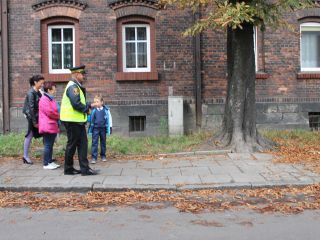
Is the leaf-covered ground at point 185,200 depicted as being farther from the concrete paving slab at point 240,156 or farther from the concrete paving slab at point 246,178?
the concrete paving slab at point 240,156

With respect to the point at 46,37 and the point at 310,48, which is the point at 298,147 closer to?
the point at 310,48

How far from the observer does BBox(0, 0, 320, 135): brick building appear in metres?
14.4

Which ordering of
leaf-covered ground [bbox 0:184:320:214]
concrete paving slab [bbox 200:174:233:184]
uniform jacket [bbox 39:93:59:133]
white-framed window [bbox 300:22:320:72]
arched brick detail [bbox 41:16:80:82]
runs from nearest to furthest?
leaf-covered ground [bbox 0:184:320:214]
concrete paving slab [bbox 200:174:233:184]
uniform jacket [bbox 39:93:59:133]
arched brick detail [bbox 41:16:80:82]
white-framed window [bbox 300:22:320:72]

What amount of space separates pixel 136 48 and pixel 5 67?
13.2ft

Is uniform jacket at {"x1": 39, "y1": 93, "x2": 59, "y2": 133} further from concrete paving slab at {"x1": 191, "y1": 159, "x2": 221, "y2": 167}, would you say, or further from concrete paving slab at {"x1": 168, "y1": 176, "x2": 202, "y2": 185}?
concrete paving slab at {"x1": 191, "y1": 159, "x2": 221, "y2": 167}

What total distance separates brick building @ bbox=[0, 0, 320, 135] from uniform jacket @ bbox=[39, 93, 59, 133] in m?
5.22

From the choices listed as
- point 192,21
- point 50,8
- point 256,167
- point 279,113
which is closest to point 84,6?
point 50,8

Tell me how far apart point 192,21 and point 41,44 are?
4.70 metres

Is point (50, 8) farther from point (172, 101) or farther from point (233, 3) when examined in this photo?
point (233, 3)

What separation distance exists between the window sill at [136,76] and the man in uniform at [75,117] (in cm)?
574

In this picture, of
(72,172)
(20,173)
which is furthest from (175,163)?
(20,173)

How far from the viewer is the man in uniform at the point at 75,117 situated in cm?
840

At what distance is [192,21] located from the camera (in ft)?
47.7

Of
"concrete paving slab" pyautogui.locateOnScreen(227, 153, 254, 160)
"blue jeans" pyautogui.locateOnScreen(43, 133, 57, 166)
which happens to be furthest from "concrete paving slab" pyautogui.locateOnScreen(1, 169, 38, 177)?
"concrete paving slab" pyautogui.locateOnScreen(227, 153, 254, 160)
